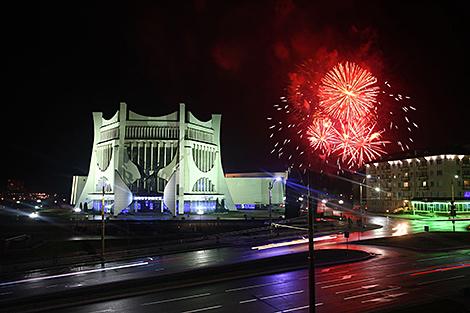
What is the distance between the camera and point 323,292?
18.2 meters

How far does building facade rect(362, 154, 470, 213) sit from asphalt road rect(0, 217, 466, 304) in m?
47.8

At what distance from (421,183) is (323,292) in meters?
74.8

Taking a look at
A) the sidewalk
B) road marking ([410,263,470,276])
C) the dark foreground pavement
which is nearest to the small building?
the sidewalk

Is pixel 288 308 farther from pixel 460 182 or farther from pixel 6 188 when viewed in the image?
pixel 6 188

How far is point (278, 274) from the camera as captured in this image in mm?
23000

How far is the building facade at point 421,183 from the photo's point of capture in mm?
74188

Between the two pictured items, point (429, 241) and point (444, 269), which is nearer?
point (444, 269)

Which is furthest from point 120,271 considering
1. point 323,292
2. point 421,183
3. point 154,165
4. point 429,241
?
point 421,183

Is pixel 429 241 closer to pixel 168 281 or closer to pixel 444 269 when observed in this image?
pixel 444 269

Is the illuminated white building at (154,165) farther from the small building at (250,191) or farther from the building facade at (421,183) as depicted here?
the building facade at (421,183)

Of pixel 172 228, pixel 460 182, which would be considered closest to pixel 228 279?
pixel 172 228

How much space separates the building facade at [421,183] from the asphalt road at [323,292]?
50.7 meters

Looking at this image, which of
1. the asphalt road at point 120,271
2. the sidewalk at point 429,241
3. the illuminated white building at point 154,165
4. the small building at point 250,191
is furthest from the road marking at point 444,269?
the small building at point 250,191

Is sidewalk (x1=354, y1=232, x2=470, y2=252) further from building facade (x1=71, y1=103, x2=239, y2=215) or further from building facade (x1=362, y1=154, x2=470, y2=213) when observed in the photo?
building facade (x1=71, y1=103, x2=239, y2=215)
